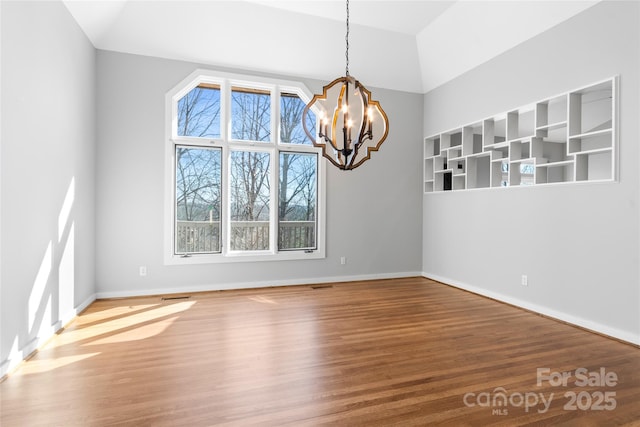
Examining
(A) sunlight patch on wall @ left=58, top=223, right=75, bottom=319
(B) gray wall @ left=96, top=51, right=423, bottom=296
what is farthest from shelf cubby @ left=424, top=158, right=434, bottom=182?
(A) sunlight patch on wall @ left=58, top=223, right=75, bottom=319

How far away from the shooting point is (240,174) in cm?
531

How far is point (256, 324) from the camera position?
3592 millimetres

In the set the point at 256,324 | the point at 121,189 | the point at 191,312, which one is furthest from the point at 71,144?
the point at 256,324

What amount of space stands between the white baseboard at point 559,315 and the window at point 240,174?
7.82ft

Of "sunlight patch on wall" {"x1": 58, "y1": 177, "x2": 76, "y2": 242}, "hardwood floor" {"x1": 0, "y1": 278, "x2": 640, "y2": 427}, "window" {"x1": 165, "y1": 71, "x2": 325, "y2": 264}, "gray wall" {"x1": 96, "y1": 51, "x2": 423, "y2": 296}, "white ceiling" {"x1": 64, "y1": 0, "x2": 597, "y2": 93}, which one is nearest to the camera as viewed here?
"hardwood floor" {"x1": 0, "y1": 278, "x2": 640, "y2": 427}

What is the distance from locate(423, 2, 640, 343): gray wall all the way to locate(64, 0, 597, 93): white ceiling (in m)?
0.32

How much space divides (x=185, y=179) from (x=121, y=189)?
0.84m

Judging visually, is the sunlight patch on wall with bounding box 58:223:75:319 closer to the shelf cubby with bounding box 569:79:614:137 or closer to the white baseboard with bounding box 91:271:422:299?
the white baseboard with bounding box 91:271:422:299

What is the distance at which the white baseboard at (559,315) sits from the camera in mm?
3213

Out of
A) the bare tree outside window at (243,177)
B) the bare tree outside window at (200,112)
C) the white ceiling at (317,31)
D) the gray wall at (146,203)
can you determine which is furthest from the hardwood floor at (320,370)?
the white ceiling at (317,31)

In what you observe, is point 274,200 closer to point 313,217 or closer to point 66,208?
point 313,217

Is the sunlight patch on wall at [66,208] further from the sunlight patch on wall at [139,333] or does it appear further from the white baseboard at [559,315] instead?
the white baseboard at [559,315]

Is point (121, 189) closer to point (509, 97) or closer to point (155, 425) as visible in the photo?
point (155, 425)

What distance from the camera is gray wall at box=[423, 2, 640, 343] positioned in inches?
127
